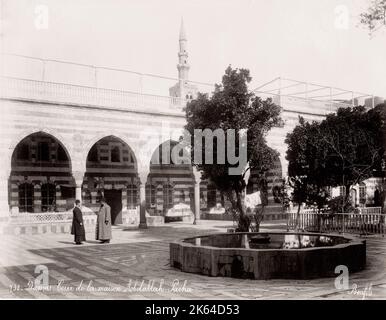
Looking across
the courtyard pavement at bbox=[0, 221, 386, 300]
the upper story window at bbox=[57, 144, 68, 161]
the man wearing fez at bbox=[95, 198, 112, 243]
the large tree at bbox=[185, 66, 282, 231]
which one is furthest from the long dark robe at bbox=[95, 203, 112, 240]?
the upper story window at bbox=[57, 144, 68, 161]

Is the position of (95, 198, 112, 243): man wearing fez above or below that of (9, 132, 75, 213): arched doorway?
below

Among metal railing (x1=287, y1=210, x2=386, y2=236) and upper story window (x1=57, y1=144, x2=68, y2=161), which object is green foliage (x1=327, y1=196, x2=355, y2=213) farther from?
upper story window (x1=57, y1=144, x2=68, y2=161)

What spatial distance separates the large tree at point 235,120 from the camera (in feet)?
42.6

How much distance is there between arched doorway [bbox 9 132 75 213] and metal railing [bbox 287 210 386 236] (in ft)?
41.1

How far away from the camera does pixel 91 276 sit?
29.1ft

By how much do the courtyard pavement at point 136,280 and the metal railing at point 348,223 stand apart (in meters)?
2.37

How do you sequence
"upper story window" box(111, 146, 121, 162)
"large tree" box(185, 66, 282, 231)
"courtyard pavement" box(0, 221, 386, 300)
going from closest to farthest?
"courtyard pavement" box(0, 221, 386, 300) < "large tree" box(185, 66, 282, 231) < "upper story window" box(111, 146, 121, 162)

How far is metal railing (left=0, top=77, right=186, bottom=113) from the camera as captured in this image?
1936cm

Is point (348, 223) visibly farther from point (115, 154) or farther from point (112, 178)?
point (115, 154)

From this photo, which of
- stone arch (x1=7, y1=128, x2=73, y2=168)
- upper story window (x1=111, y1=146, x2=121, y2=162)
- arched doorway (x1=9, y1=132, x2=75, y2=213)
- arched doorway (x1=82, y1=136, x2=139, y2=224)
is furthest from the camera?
upper story window (x1=111, y1=146, x2=121, y2=162)

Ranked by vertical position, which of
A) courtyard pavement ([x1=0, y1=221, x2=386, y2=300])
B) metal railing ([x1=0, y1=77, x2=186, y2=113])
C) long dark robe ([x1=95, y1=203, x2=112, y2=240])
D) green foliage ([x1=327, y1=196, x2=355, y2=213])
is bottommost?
courtyard pavement ([x1=0, y1=221, x2=386, y2=300])

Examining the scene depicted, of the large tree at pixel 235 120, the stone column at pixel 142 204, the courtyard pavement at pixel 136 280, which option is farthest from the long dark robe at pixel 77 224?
the stone column at pixel 142 204

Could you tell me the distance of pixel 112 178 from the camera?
1008 inches

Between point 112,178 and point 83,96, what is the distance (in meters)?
5.98
